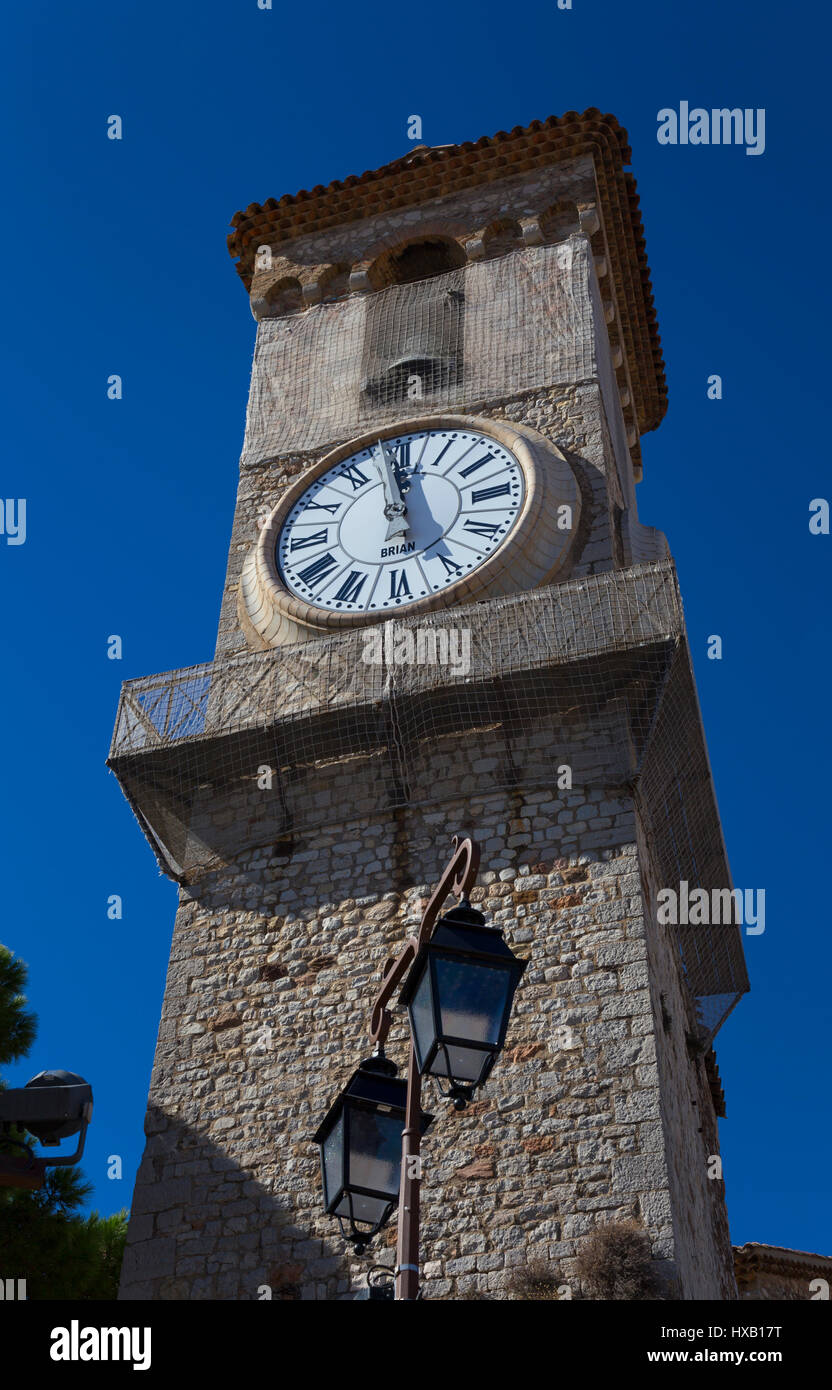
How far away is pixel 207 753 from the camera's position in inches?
391

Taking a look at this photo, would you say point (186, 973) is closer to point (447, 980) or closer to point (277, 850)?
point (277, 850)

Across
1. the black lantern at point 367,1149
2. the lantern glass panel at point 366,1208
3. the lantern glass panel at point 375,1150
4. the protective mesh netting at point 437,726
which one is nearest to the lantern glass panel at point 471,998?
the black lantern at point 367,1149

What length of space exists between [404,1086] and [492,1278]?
8.66 ft

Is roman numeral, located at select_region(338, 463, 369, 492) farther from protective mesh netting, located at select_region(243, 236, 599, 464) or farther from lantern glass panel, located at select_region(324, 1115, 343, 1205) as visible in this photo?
lantern glass panel, located at select_region(324, 1115, 343, 1205)

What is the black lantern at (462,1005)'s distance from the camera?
4.85 metres

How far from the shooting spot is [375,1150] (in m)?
5.30

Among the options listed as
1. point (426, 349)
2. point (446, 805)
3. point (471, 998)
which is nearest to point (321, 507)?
point (426, 349)

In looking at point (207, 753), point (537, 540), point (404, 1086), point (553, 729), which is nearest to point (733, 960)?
point (553, 729)

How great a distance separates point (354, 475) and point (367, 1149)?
7.09m

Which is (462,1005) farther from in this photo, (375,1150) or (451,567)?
(451,567)
